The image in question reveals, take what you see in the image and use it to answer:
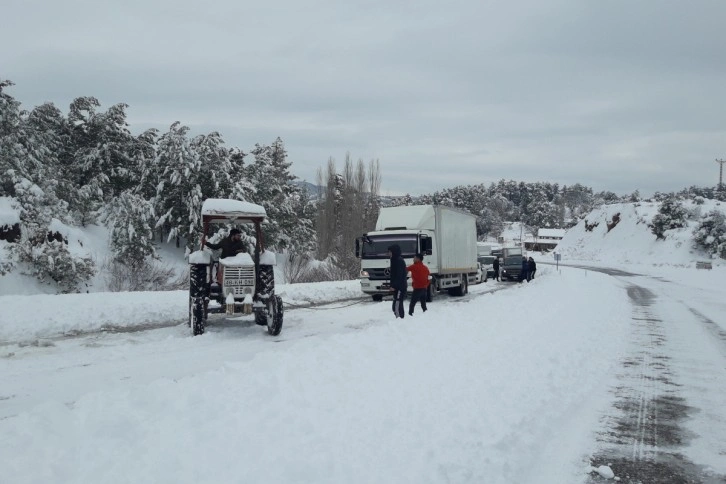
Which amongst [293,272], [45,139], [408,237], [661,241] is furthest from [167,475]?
[661,241]

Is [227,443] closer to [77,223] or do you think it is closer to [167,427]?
[167,427]

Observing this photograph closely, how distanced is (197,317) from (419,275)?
19.4ft

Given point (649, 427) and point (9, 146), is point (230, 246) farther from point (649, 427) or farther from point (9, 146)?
point (9, 146)

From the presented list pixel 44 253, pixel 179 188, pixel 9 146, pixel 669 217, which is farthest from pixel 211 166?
pixel 669 217

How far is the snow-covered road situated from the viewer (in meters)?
4.41

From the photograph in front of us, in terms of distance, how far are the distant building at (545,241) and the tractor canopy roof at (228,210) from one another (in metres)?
117

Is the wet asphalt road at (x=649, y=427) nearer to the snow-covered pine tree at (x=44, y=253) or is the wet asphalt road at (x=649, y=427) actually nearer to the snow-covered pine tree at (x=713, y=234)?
the snow-covered pine tree at (x=44, y=253)

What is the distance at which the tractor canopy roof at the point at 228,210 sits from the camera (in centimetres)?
1170

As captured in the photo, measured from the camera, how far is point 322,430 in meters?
5.23

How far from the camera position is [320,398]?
242 inches

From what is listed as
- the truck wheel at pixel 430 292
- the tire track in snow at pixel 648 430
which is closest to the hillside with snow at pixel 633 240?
the truck wheel at pixel 430 292

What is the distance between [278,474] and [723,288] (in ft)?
115

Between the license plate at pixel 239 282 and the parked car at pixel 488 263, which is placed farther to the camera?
the parked car at pixel 488 263

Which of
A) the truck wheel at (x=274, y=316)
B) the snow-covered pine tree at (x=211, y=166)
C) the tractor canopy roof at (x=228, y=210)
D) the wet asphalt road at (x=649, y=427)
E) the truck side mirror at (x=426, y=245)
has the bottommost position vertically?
the wet asphalt road at (x=649, y=427)
